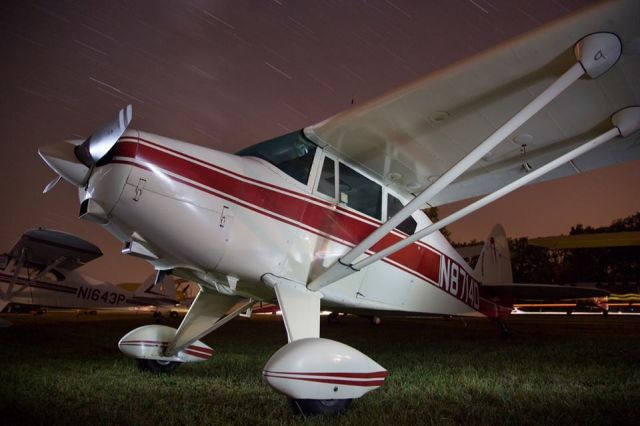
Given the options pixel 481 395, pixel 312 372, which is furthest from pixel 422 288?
pixel 312 372

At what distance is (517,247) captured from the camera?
59250 mm

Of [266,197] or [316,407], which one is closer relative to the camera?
[316,407]

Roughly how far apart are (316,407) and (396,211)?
8.41ft

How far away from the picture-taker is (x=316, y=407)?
100 inches

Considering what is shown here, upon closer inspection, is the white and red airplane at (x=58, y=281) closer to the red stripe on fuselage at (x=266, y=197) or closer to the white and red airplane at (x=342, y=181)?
the white and red airplane at (x=342, y=181)

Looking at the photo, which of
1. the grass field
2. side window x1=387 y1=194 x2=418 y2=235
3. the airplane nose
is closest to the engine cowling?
the grass field

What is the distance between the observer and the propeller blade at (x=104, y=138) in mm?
2674

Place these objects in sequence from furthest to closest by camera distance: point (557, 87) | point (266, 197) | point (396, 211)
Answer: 1. point (396, 211)
2. point (266, 197)
3. point (557, 87)

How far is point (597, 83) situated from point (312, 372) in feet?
10.6

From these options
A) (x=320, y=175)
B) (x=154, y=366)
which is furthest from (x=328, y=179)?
(x=154, y=366)

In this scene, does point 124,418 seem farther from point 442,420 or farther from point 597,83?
point 597,83

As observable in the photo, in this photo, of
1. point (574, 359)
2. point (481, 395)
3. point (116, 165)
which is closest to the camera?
point (116, 165)

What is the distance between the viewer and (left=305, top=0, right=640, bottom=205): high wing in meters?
2.91

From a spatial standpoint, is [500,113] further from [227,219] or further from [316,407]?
[316,407]
